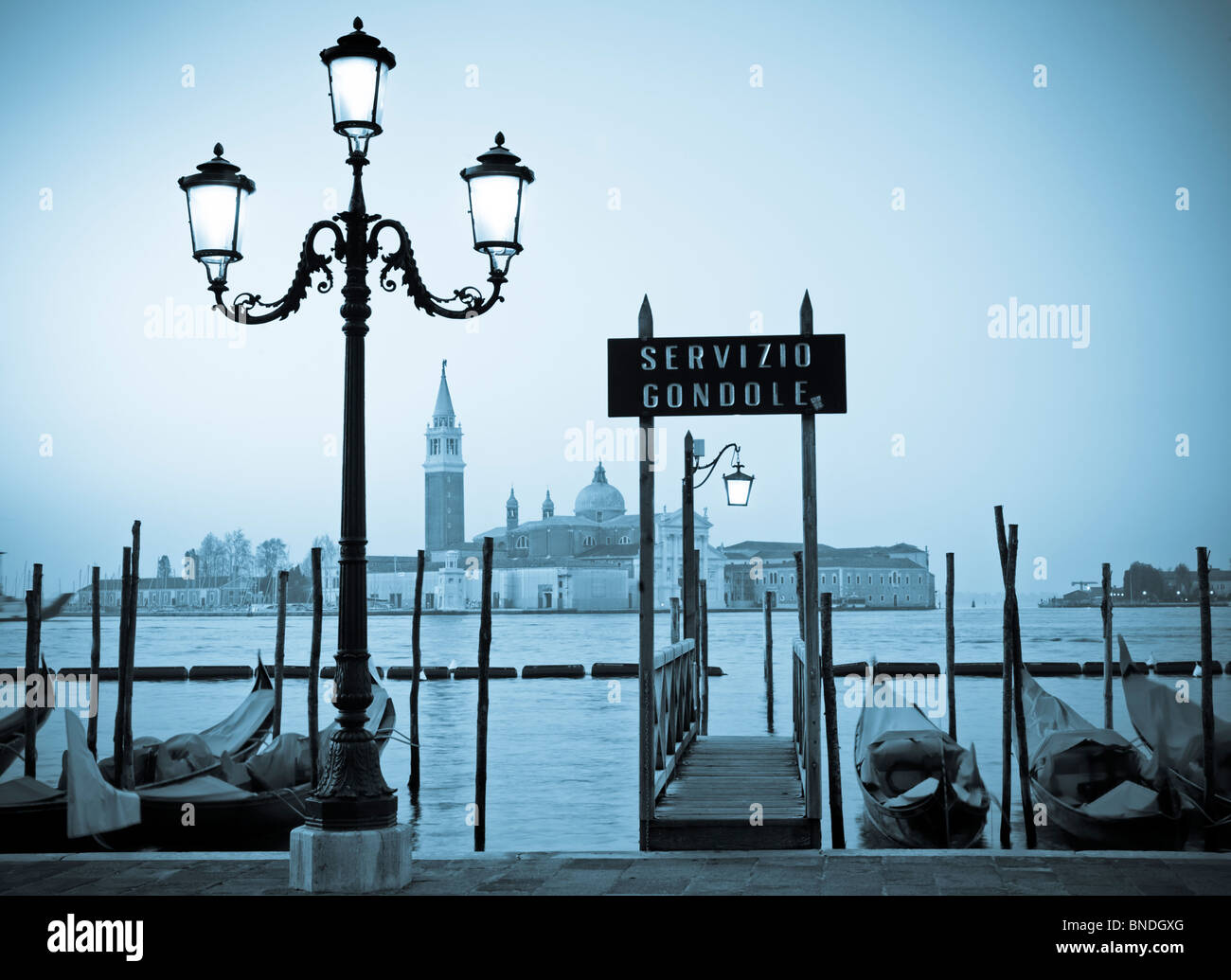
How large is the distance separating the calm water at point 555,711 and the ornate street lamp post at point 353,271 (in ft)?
16.5

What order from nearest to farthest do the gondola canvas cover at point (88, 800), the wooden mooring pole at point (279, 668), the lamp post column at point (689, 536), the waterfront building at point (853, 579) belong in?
1. the gondola canvas cover at point (88, 800)
2. the lamp post column at point (689, 536)
3. the wooden mooring pole at point (279, 668)
4. the waterfront building at point (853, 579)

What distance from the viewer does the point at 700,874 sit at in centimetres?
581

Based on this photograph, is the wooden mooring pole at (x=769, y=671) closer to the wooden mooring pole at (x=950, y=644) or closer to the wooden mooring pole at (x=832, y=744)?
the wooden mooring pole at (x=950, y=644)

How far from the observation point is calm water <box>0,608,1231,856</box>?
41.3 feet

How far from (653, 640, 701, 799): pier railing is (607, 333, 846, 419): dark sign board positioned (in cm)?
160

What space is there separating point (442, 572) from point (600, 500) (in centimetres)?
1402

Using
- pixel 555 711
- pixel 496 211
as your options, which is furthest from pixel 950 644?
pixel 555 711

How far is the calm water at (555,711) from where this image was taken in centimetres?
1259

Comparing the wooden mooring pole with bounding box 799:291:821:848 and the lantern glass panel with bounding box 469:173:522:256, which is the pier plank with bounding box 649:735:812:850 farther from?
the lantern glass panel with bounding box 469:173:522:256

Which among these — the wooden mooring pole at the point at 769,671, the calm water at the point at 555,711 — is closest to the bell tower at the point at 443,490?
the calm water at the point at 555,711

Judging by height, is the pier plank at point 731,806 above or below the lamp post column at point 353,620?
below

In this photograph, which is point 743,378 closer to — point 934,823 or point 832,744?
point 832,744
